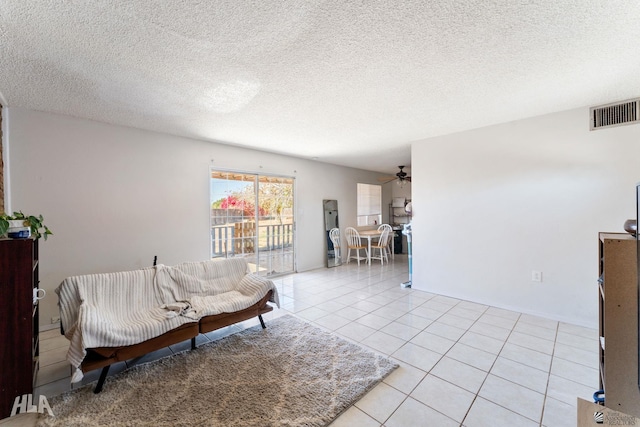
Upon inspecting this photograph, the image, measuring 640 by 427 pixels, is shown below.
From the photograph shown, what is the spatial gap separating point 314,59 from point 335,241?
15.0 ft

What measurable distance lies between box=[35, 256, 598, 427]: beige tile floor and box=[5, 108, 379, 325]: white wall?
3.11 feet

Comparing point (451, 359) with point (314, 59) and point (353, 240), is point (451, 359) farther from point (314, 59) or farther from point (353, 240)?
point (353, 240)

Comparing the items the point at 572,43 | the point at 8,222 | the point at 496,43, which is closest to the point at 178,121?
the point at 8,222

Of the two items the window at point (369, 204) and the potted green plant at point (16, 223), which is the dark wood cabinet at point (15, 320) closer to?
the potted green plant at point (16, 223)

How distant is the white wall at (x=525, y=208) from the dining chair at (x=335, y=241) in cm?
227

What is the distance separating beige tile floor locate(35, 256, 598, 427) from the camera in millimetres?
1615

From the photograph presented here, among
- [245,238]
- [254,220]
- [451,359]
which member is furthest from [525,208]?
[245,238]

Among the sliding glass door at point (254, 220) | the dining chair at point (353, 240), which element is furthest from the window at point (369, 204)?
the sliding glass door at point (254, 220)

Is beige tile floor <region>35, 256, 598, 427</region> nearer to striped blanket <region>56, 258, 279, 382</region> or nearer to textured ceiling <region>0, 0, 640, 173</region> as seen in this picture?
striped blanket <region>56, 258, 279, 382</region>

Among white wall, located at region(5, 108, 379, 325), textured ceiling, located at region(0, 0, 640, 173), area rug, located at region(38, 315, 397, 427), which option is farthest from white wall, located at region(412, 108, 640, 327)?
white wall, located at region(5, 108, 379, 325)

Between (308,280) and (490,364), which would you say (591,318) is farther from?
(308,280)

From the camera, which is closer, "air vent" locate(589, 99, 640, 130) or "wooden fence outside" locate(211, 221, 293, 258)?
"air vent" locate(589, 99, 640, 130)

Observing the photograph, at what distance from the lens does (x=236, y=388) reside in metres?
1.83

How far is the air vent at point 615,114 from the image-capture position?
2553mm
